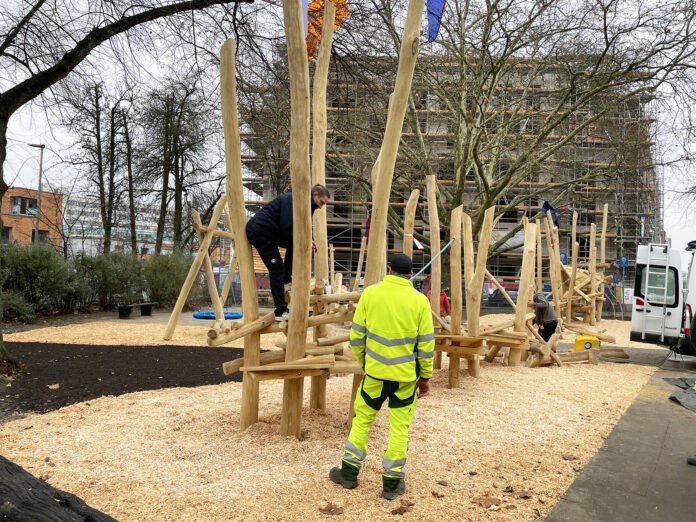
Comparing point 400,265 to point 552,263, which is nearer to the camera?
point 400,265

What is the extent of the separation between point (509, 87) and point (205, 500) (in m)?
17.0

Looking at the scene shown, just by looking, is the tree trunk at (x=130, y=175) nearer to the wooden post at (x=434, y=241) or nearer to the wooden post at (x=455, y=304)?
the wooden post at (x=434, y=241)

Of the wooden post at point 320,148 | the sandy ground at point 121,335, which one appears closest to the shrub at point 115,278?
the sandy ground at point 121,335

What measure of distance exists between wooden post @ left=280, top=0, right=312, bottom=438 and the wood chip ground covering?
0.42 metres

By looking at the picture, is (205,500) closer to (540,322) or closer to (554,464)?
(554,464)

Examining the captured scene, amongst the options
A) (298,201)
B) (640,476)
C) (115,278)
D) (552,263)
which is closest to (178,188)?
(115,278)

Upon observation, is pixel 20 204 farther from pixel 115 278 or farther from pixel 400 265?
pixel 400 265

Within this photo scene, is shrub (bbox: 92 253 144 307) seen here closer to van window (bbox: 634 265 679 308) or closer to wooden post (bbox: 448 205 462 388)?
wooden post (bbox: 448 205 462 388)

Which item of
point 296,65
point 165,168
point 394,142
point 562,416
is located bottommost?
point 562,416

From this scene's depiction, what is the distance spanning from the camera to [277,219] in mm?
4562

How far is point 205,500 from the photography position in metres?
3.24

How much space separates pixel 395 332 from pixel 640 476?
2.44 metres

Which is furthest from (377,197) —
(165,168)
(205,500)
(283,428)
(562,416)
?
(165,168)

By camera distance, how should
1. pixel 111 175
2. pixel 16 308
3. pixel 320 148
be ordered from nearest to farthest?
pixel 320 148 < pixel 16 308 < pixel 111 175
